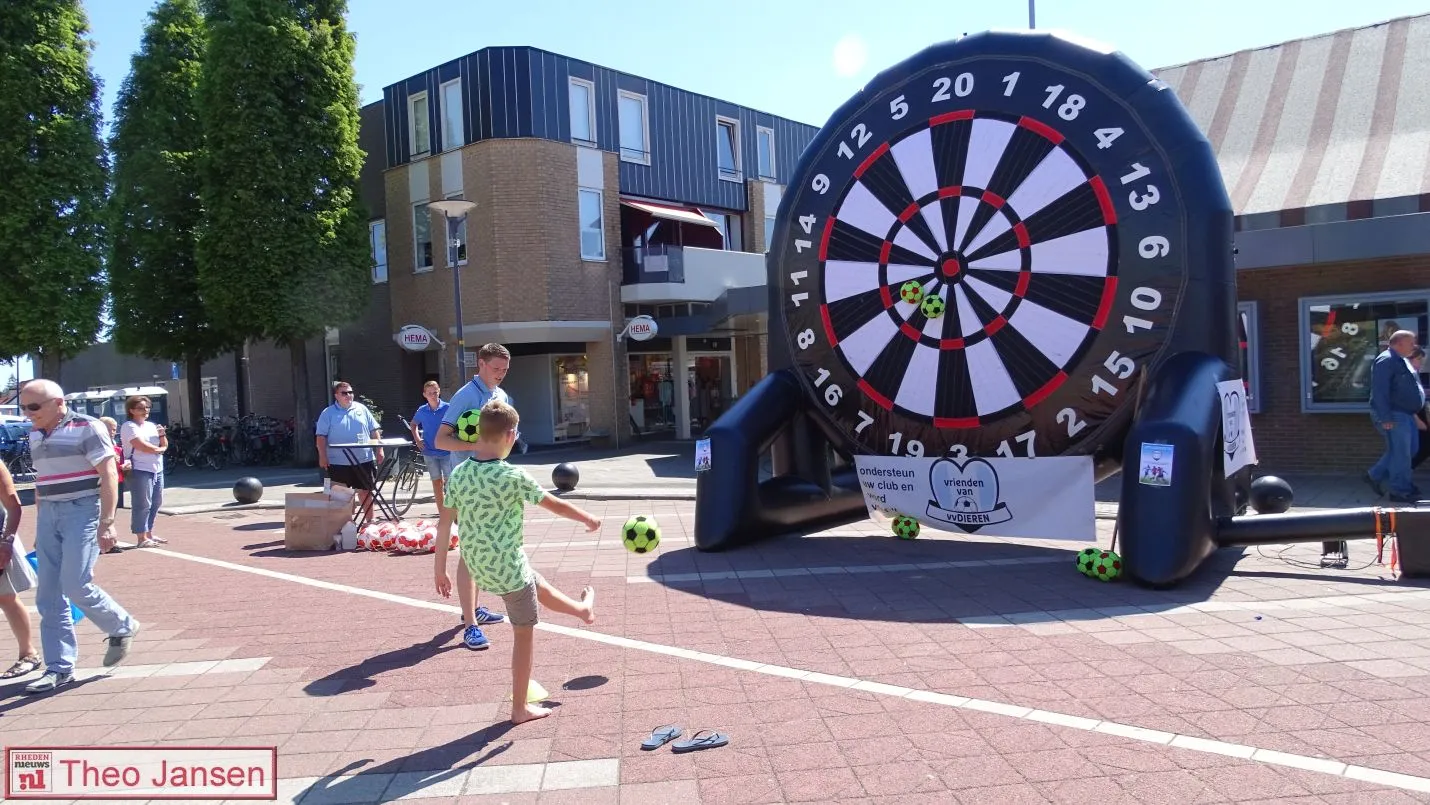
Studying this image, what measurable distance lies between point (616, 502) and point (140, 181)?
16.3 m

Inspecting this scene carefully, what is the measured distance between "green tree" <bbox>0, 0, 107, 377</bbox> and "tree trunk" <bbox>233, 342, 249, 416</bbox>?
5.96 metres

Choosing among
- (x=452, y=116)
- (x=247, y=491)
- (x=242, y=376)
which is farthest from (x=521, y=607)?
(x=242, y=376)

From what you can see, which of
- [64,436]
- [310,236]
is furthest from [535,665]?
[310,236]

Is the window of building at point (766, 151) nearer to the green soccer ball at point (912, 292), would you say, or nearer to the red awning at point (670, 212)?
the red awning at point (670, 212)

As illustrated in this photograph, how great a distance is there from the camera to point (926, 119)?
858cm

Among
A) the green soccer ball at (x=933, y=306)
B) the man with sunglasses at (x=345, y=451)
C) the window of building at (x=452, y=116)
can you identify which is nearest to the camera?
the green soccer ball at (x=933, y=306)

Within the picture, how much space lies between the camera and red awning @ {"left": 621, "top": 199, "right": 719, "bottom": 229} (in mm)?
23688

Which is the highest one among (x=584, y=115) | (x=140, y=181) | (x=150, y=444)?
(x=584, y=115)

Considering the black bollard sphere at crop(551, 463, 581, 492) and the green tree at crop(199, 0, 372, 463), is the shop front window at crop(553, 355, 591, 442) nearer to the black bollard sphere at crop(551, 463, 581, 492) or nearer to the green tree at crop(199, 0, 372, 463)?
the green tree at crop(199, 0, 372, 463)

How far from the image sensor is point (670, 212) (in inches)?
949

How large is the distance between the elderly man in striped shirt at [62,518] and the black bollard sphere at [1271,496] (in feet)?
31.1

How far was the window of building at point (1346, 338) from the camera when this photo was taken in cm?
1199

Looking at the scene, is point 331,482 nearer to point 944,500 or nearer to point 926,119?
point 944,500

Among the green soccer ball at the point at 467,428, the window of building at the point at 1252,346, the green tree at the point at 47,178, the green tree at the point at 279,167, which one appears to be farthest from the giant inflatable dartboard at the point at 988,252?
the green tree at the point at 47,178
